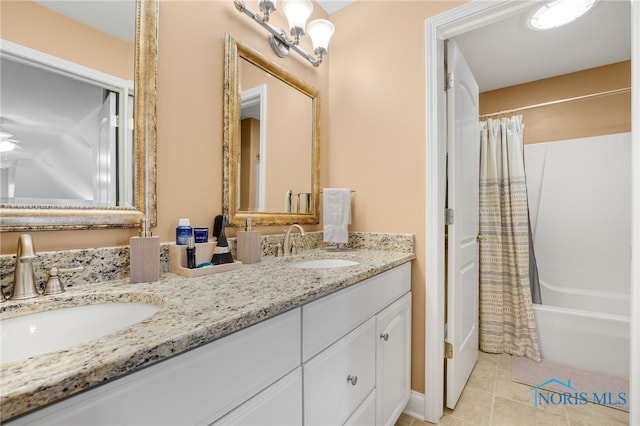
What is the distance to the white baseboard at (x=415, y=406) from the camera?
4.84ft

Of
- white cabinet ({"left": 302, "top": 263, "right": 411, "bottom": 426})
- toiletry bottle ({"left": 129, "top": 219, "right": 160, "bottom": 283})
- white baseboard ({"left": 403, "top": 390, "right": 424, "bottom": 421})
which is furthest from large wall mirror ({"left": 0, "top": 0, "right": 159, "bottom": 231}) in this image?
white baseboard ({"left": 403, "top": 390, "right": 424, "bottom": 421})

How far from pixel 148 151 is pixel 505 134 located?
247 centimetres

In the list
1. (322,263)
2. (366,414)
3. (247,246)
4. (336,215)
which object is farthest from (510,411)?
(247,246)

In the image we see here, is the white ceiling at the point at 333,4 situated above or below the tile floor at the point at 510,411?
above

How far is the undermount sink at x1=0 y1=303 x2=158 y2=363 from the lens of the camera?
0.58m

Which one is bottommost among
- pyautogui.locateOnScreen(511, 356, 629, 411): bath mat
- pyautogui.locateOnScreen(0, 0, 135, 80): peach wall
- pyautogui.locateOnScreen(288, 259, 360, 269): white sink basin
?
pyautogui.locateOnScreen(511, 356, 629, 411): bath mat

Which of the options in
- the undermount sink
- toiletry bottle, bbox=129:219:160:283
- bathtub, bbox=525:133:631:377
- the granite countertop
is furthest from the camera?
bathtub, bbox=525:133:631:377

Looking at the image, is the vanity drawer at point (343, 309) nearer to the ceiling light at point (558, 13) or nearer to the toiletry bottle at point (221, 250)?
the toiletry bottle at point (221, 250)

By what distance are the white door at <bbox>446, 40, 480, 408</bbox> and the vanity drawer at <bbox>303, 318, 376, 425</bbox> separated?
0.66 metres

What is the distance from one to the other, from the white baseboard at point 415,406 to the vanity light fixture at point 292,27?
6.33ft

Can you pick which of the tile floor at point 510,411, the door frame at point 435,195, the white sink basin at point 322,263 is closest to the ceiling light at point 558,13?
the door frame at point 435,195

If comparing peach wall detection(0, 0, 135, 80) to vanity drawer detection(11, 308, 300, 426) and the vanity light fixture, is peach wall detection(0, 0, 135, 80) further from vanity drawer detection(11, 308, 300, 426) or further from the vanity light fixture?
vanity drawer detection(11, 308, 300, 426)

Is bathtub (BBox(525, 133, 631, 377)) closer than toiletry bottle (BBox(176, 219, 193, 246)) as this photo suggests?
No

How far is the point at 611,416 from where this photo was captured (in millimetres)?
1469
